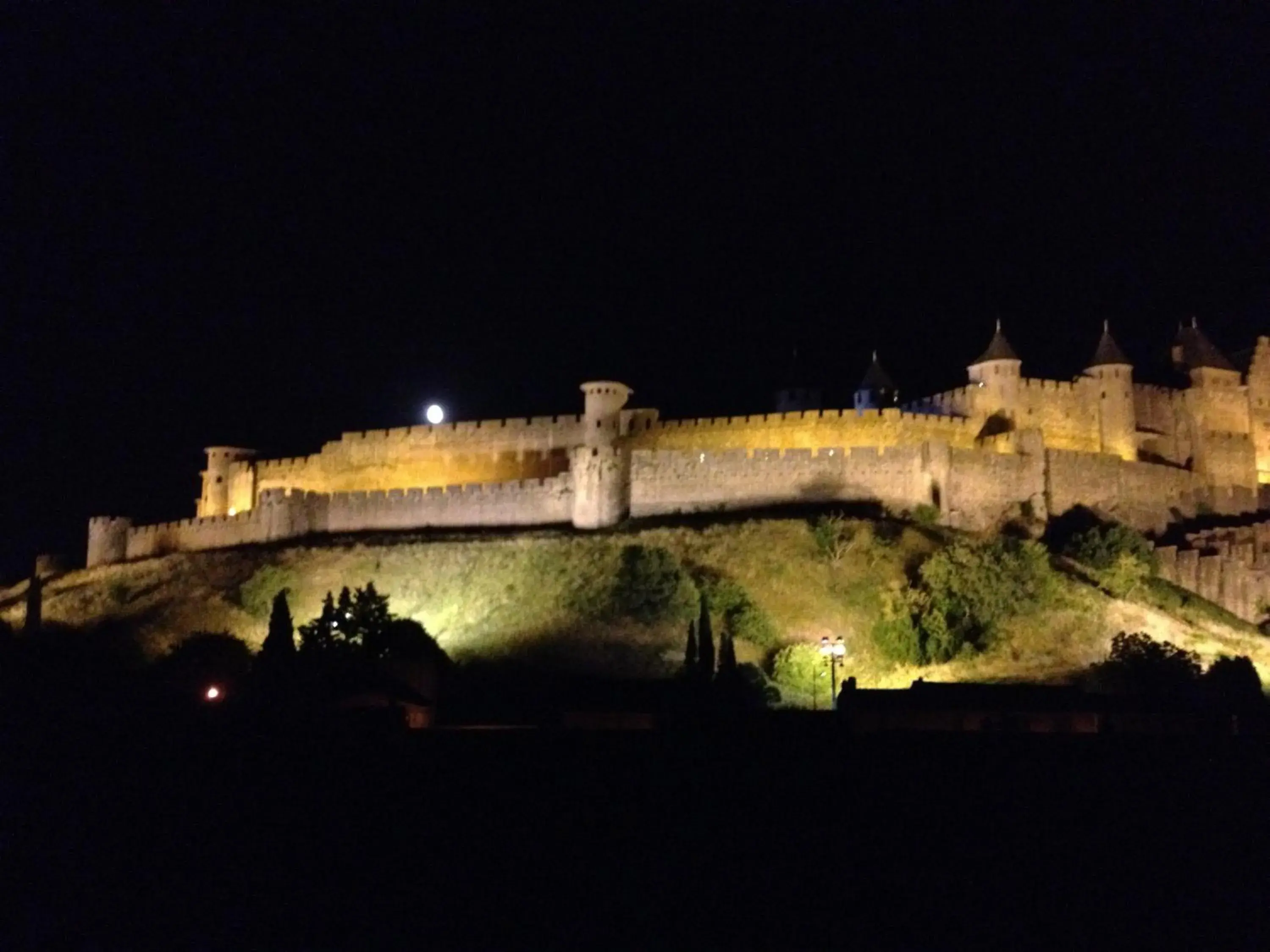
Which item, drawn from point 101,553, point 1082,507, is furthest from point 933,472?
point 101,553

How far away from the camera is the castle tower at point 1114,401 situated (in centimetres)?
6316

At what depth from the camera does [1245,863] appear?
32625mm

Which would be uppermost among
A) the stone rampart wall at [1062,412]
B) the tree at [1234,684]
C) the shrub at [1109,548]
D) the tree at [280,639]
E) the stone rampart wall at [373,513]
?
the stone rampart wall at [1062,412]

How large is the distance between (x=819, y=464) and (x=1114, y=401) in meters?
14.7

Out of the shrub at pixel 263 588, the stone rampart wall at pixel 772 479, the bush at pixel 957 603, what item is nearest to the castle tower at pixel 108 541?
the shrub at pixel 263 588

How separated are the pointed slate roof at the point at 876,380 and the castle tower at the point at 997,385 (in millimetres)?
6329

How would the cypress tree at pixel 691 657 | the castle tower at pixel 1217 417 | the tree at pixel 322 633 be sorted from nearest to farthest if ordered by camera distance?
the cypress tree at pixel 691 657
the tree at pixel 322 633
the castle tower at pixel 1217 417

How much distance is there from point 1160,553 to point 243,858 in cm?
3355

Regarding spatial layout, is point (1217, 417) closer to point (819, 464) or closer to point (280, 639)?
point (819, 464)

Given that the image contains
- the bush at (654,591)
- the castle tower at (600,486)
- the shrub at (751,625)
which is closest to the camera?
the shrub at (751,625)

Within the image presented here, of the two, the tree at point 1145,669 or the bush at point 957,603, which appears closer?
the tree at point 1145,669

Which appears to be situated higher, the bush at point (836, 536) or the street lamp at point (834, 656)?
the bush at point (836, 536)

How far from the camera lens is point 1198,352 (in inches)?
2707

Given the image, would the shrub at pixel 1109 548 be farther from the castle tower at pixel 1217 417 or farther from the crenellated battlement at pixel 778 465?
the castle tower at pixel 1217 417
